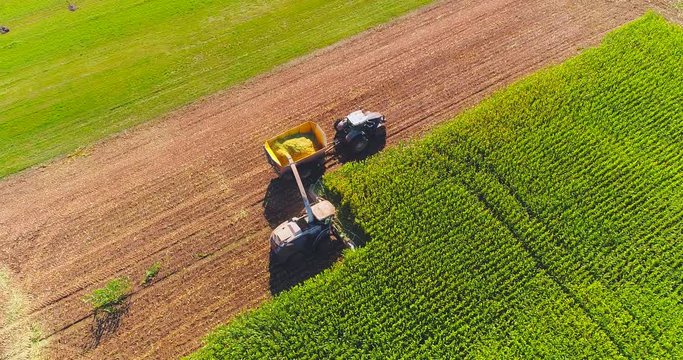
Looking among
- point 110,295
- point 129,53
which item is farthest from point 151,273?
point 129,53

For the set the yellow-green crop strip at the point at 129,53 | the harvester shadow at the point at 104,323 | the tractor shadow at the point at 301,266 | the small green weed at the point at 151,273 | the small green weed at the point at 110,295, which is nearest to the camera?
the harvester shadow at the point at 104,323

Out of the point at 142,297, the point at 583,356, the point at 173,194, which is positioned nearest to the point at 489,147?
the point at 583,356

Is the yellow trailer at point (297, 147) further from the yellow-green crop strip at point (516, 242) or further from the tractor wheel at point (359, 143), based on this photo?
the tractor wheel at point (359, 143)

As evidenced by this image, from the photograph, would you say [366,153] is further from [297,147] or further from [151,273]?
[151,273]

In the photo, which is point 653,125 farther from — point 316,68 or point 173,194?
point 173,194

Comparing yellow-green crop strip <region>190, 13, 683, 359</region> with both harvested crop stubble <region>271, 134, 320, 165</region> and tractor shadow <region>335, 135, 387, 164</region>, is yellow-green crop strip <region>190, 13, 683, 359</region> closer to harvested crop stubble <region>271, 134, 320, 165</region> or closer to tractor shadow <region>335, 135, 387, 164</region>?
tractor shadow <region>335, 135, 387, 164</region>

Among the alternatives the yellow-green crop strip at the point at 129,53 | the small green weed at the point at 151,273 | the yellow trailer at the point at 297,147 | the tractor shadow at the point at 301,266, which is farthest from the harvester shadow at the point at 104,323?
the yellow-green crop strip at the point at 129,53
